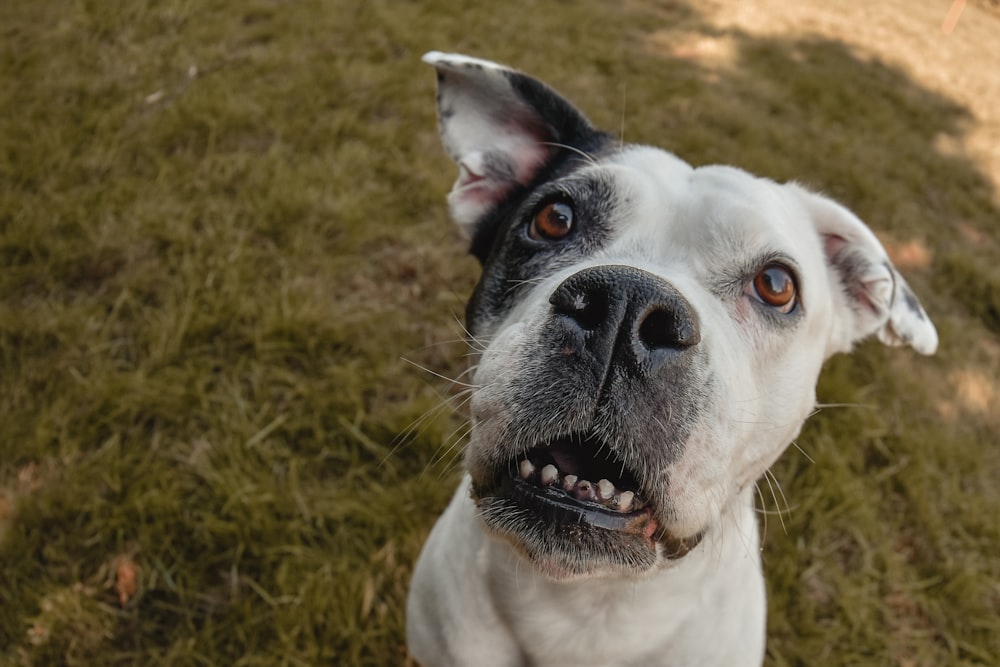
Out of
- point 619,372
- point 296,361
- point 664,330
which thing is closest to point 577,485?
point 619,372

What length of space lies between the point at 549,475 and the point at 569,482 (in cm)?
5

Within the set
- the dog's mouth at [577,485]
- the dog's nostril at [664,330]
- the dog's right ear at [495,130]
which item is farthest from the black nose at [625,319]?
the dog's right ear at [495,130]

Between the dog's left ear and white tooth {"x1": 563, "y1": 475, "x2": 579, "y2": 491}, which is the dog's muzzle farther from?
the dog's left ear

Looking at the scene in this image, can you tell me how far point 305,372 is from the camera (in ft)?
12.6

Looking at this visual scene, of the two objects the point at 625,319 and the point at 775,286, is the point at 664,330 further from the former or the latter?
the point at 775,286

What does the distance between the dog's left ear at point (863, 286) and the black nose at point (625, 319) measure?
1.23 meters

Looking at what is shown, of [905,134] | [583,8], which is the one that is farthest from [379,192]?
[905,134]

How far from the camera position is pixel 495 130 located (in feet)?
8.29

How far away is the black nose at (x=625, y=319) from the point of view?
141 cm

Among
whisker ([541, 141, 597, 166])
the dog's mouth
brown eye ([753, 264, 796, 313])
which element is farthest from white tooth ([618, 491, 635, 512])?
whisker ([541, 141, 597, 166])

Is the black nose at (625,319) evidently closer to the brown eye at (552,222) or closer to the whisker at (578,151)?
the brown eye at (552,222)

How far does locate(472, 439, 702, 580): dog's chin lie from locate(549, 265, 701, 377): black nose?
22 centimetres

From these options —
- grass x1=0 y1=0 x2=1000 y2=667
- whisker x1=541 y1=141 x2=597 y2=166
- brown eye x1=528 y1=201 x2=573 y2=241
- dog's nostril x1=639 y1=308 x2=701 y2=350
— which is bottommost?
grass x1=0 y1=0 x2=1000 y2=667

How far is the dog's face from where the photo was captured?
4.78ft
